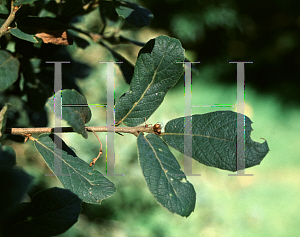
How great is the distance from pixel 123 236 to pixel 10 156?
764mm

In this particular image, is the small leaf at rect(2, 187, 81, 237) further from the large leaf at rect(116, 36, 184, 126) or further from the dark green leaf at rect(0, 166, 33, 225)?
the large leaf at rect(116, 36, 184, 126)

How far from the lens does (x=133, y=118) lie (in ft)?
2.08

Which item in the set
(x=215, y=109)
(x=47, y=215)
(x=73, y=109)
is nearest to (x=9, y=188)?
(x=47, y=215)

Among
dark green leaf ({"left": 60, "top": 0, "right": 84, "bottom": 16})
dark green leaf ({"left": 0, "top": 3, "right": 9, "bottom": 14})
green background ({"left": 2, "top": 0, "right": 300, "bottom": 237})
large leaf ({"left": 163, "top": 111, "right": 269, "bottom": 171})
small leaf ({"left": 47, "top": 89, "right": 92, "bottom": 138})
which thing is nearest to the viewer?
small leaf ({"left": 47, "top": 89, "right": 92, "bottom": 138})

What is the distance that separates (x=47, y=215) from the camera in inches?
20.9

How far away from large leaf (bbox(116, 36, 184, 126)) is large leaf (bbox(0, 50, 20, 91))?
1.27ft

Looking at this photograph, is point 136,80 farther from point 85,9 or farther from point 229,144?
point 85,9

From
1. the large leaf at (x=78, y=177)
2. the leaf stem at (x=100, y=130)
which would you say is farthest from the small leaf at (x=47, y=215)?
the leaf stem at (x=100, y=130)

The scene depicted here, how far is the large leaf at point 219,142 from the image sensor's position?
0.58 metres

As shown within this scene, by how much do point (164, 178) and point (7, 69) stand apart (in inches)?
22.3

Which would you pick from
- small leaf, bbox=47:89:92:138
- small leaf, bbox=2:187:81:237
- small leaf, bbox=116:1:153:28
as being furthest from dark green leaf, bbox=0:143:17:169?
small leaf, bbox=116:1:153:28

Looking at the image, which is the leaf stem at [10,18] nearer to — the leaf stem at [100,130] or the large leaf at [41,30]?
the large leaf at [41,30]

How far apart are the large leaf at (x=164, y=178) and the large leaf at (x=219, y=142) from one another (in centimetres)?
4

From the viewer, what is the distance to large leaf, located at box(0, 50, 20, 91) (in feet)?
2.64
